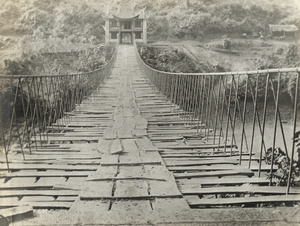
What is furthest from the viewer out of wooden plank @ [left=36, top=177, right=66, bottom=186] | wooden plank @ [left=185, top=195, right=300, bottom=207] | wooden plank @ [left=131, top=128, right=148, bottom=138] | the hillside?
the hillside

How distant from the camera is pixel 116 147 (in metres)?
3.23

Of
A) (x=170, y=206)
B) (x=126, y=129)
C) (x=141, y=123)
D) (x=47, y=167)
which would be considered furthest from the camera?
(x=141, y=123)

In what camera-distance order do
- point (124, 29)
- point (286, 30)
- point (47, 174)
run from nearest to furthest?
point (47, 174) < point (286, 30) < point (124, 29)

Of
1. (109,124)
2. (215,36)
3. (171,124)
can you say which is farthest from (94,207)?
(215,36)

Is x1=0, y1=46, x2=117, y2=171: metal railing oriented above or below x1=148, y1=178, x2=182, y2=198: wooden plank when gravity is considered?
above

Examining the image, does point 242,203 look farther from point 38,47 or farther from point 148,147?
point 38,47

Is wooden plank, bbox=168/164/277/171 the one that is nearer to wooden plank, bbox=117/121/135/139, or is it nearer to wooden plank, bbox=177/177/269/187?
wooden plank, bbox=177/177/269/187

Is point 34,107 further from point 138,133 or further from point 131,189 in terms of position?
point 131,189

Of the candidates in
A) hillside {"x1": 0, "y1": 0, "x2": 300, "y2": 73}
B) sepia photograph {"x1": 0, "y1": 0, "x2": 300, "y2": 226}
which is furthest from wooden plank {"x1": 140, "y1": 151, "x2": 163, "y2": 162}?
hillside {"x1": 0, "y1": 0, "x2": 300, "y2": 73}

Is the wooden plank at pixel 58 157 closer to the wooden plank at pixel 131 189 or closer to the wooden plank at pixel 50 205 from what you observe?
the wooden plank at pixel 131 189

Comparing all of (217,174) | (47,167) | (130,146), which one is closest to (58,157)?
(47,167)

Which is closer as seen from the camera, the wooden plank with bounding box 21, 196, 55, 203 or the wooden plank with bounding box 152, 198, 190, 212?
the wooden plank with bounding box 152, 198, 190, 212

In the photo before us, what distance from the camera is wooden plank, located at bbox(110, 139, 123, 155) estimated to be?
306cm

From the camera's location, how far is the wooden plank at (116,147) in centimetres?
306
